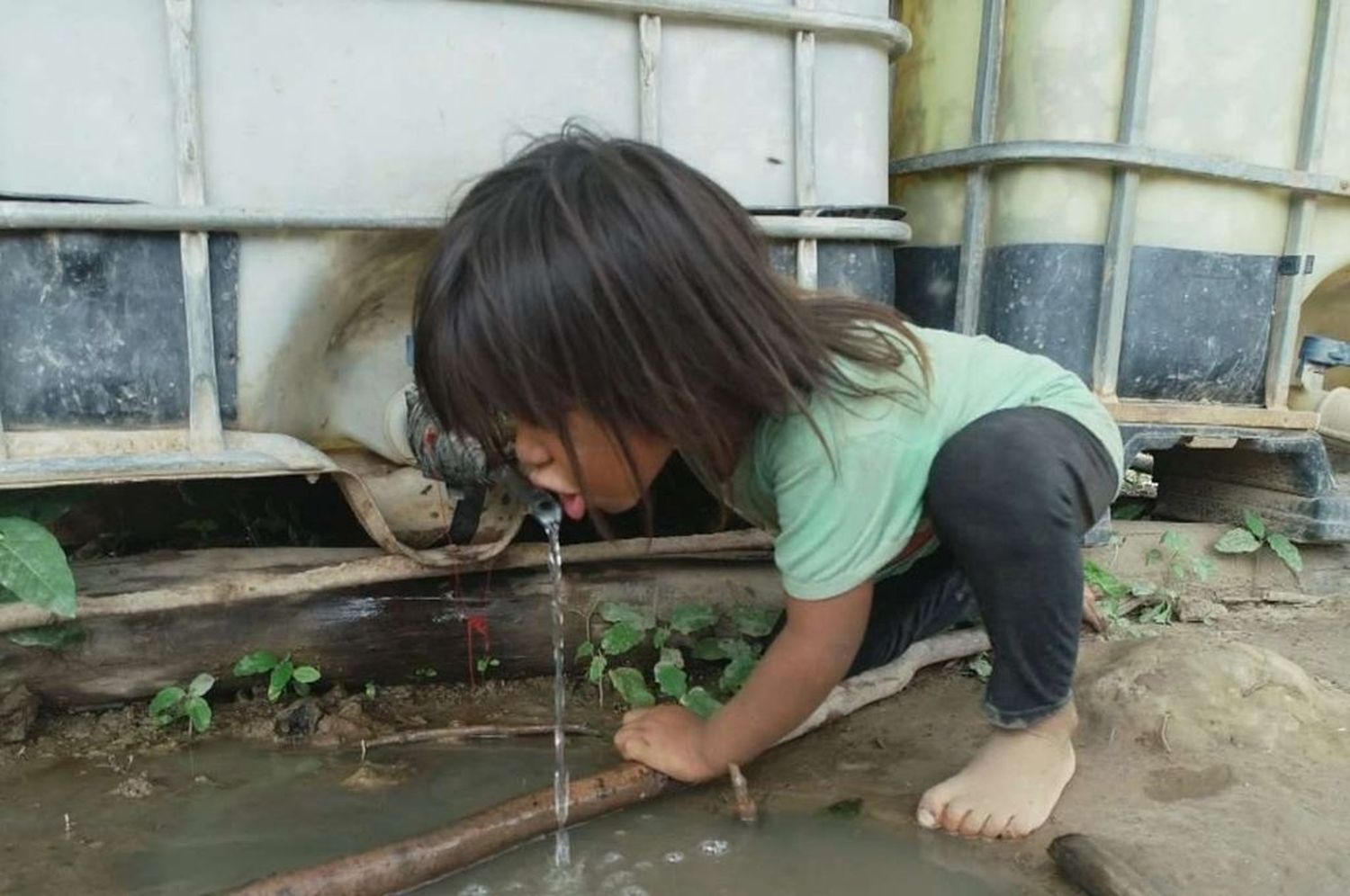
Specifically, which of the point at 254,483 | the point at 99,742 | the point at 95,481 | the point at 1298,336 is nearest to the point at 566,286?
the point at 95,481

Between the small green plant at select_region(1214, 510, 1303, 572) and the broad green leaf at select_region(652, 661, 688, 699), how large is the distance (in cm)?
148

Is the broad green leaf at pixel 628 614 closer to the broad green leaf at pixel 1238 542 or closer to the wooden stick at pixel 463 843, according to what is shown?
the wooden stick at pixel 463 843

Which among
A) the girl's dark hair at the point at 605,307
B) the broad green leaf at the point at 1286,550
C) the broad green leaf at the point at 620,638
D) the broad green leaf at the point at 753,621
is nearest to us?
the girl's dark hair at the point at 605,307

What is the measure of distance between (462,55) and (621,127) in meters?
0.30

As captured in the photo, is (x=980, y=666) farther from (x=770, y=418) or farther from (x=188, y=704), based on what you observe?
(x=188, y=704)

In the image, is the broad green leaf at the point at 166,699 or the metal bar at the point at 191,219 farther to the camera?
the broad green leaf at the point at 166,699

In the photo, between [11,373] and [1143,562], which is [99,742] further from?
[1143,562]

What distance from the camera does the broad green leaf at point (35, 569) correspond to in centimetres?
167

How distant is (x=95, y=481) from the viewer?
169 cm

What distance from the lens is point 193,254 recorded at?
171cm

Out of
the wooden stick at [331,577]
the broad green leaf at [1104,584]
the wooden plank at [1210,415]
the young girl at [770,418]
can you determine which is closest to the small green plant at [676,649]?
the wooden stick at [331,577]

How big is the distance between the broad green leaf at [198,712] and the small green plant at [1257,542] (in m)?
2.31

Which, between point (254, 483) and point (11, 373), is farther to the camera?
point (254, 483)

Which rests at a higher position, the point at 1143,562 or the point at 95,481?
the point at 95,481
